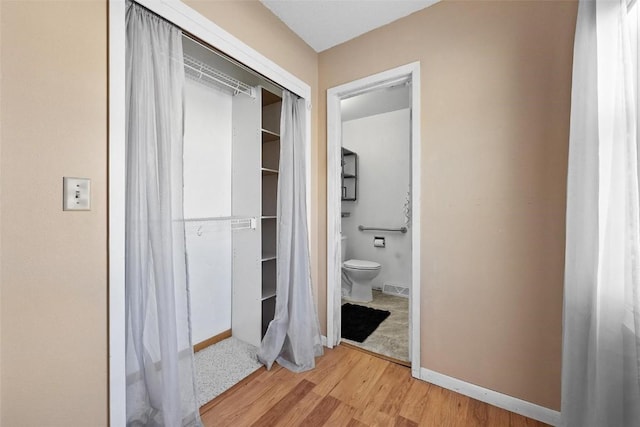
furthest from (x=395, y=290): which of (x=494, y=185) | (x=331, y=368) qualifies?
(x=494, y=185)

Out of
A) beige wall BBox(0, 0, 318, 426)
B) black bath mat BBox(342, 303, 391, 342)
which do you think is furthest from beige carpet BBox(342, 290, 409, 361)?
beige wall BBox(0, 0, 318, 426)

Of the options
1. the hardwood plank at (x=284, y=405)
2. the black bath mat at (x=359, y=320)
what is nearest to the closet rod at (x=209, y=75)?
the hardwood plank at (x=284, y=405)

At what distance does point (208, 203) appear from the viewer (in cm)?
223

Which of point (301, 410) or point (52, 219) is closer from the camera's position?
point (52, 219)

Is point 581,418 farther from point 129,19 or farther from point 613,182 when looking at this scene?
point 129,19

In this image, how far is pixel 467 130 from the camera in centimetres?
170

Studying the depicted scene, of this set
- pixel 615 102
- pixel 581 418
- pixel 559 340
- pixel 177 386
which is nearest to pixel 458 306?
pixel 559 340

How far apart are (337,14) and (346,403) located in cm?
267

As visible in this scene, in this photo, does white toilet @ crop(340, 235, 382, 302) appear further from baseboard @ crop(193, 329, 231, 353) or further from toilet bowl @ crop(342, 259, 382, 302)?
baseboard @ crop(193, 329, 231, 353)

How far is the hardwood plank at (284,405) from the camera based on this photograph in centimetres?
147

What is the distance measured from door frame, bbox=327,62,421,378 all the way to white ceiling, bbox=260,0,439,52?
38 cm

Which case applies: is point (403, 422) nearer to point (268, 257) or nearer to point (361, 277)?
point (268, 257)

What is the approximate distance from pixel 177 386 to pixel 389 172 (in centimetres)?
341

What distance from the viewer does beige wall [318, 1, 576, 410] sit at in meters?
1.45
